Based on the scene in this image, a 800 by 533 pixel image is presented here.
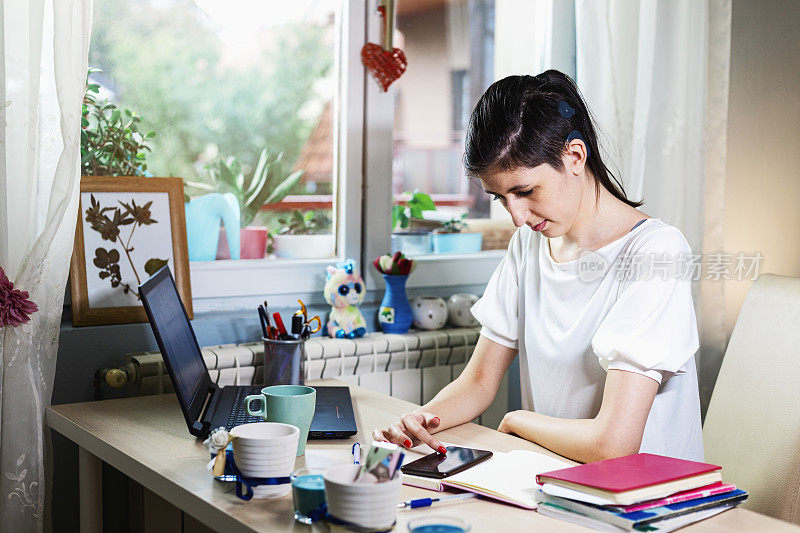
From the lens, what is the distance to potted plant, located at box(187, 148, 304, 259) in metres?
2.00

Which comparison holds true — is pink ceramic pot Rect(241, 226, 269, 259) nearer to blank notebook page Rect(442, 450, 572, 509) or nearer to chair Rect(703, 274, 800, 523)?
blank notebook page Rect(442, 450, 572, 509)

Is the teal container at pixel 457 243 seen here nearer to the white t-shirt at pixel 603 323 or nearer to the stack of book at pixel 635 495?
the white t-shirt at pixel 603 323

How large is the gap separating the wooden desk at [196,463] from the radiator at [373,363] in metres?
0.09

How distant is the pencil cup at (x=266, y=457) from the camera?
107cm

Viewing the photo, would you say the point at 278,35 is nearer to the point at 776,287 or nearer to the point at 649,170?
the point at 649,170

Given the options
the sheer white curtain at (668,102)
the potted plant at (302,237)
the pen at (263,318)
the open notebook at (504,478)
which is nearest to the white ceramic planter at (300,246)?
the potted plant at (302,237)

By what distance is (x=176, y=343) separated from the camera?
4.70 feet

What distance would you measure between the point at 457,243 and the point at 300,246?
48 cm

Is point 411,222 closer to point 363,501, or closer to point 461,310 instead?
point 461,310

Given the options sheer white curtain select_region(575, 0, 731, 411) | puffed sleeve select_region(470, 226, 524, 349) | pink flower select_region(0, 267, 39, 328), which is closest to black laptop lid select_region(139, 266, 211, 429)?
pink flower select_region(0, 267, 39, 328)

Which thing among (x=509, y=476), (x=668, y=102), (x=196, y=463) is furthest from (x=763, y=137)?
(x=196, y=463)

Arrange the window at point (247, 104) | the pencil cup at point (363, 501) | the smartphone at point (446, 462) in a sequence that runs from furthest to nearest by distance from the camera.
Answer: the window at point (247, 104), the smartphone at point (446, 462), the pencil cup at point (363, 501)

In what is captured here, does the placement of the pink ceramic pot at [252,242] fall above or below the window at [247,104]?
below

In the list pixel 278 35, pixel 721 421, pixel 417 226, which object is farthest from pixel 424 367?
pixel 278 35
